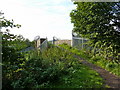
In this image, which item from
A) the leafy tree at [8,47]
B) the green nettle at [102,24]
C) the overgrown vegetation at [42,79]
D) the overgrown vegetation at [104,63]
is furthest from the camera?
the green nettle at [102,24]

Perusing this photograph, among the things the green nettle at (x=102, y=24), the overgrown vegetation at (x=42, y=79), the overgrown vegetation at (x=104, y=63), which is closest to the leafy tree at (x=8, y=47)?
the overgrown vegetation at (x=42, y=79)

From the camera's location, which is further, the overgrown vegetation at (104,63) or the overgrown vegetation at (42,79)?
the overgrown vegetation at (104,63)

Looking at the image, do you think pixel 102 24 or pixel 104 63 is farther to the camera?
pixel 102 24

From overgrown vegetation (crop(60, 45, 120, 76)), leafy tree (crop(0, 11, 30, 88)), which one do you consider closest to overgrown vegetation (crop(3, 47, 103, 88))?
leafy tree (crop(0, 11, 30, 88))

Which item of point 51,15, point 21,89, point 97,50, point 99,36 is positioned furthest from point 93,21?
point 21,89

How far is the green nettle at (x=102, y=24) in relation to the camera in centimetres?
741

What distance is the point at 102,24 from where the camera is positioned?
775cm

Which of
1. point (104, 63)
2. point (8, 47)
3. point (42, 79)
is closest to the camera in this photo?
point (8, 47)

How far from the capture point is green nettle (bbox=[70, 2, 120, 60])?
741 centimetres

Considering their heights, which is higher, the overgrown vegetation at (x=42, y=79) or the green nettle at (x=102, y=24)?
the green nettle at (x=102, y=24)

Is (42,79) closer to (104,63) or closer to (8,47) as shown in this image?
(8,47)

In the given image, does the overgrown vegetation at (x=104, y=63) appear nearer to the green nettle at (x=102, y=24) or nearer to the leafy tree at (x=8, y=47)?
the green nettle at (x=102, y=24)

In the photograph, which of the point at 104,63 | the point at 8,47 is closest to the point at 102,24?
the point at 104,63

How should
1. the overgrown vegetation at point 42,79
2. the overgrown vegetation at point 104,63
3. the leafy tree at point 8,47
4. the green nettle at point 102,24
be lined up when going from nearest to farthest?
the leafy tree at point 8,47 < the overgrown vegetation at point 42,79 < the overgrown vegetation at point 104,63 < the green nettle at point 102,24
